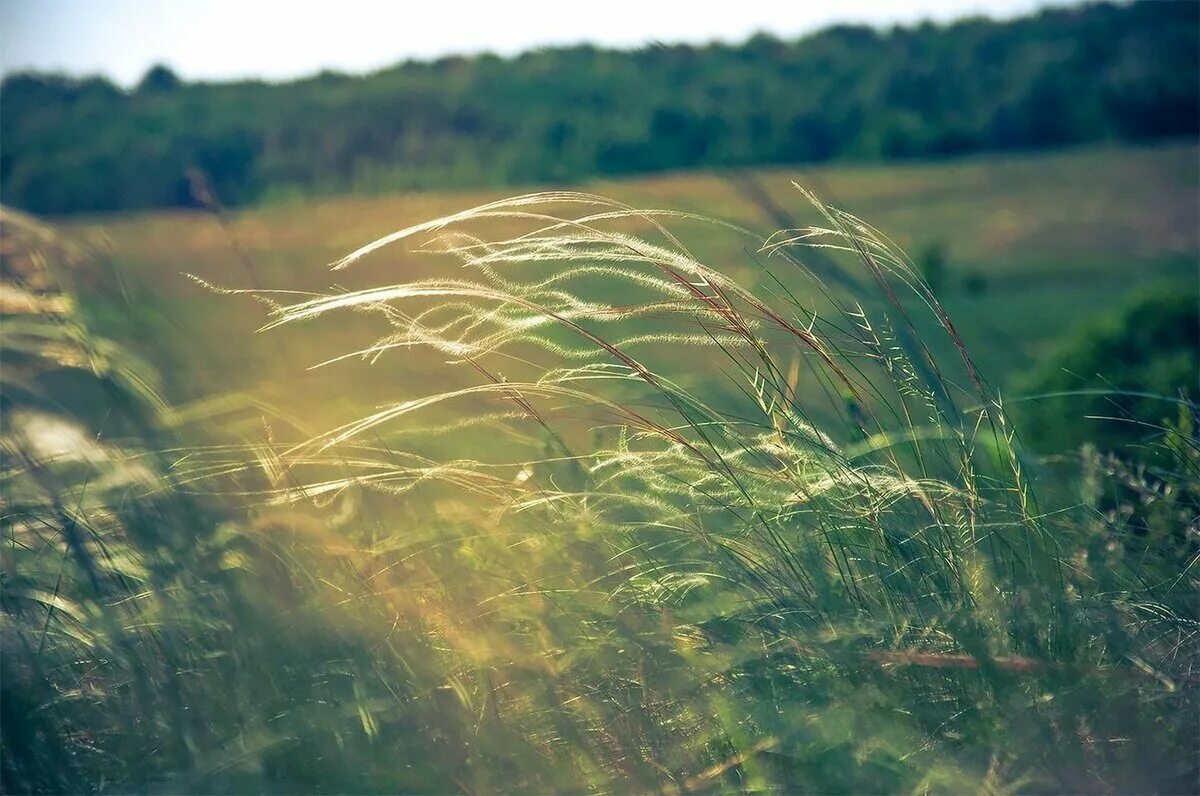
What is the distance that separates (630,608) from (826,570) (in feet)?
0.95

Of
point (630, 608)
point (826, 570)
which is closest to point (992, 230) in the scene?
point (826, 570)

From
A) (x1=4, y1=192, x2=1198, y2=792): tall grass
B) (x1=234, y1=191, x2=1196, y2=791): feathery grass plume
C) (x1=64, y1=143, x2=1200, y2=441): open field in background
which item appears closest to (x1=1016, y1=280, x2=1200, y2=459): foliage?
(x1=64, y1=143, x2=1200, y2=441): open field in background

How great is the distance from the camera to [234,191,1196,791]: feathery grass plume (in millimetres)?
1239

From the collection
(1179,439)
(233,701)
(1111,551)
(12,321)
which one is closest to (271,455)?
(233,701)

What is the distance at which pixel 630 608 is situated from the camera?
146cm

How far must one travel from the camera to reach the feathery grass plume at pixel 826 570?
4.07 feet

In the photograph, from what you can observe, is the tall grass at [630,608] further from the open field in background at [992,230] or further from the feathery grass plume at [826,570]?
the open field in background at [992,230]

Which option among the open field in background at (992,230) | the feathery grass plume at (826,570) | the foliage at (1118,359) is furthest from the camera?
the open field in background at (992,230)

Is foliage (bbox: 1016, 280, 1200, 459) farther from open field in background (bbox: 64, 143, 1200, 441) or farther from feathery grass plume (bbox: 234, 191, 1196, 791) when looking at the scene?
feathery grass plume (bbox: 234, 191, 1196, 791)

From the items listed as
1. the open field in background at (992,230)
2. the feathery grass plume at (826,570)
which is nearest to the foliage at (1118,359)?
the open field in background at (992,230)

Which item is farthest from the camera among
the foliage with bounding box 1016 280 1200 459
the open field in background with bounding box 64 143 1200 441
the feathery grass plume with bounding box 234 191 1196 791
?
the open field in background with bounding box 64 143 1200 441

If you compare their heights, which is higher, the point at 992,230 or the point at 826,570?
the point at 826,570

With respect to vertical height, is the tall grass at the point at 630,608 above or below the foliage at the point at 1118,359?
above

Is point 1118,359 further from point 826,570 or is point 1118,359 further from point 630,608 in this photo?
point 630,608
